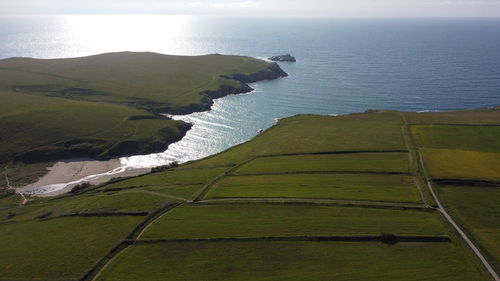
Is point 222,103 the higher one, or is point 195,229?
point 222,103

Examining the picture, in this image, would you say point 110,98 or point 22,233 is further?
point 110,98

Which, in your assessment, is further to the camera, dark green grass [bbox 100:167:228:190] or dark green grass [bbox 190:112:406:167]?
dark green grass [bbox 190:112:406:167]

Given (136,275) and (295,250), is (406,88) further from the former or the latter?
(136,275)

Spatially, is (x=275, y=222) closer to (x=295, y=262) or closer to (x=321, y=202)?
(x=321, y=202)

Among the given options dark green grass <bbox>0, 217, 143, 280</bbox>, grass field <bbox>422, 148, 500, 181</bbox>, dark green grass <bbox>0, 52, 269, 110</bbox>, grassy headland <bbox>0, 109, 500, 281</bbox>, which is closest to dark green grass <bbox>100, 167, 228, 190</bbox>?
grassy headland <bbox>0, 109, 500, 281</bbox>

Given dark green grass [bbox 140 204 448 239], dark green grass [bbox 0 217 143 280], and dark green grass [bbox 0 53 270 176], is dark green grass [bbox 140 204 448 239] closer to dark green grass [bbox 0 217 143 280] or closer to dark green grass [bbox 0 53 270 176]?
dark green grass [bbox 0 217 143 280]

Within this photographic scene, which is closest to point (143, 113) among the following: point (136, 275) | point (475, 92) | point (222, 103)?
point (222, 103)
